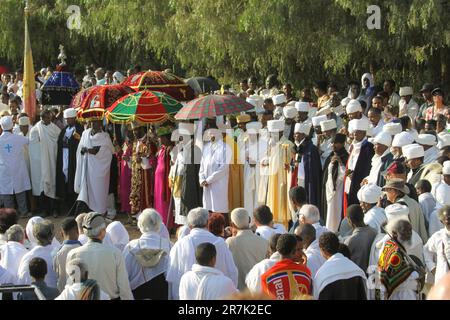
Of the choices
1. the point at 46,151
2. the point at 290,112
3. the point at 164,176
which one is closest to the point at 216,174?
the point at 164,176

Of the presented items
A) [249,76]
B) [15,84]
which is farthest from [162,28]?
[15,84]

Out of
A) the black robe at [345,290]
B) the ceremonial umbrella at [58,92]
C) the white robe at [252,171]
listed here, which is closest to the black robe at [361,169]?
the white robe at [252,171]

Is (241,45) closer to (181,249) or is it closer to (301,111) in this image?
(301,111)

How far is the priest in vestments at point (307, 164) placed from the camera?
13.5 metres

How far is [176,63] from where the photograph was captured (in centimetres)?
2359

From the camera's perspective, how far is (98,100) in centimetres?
1577

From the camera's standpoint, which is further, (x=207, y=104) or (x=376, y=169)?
(x=207, y=104)

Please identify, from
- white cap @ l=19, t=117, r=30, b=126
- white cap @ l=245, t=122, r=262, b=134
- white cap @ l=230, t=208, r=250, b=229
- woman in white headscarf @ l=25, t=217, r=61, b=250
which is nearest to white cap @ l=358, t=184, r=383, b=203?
white cap @ l=230, t=208, r=250, b=229

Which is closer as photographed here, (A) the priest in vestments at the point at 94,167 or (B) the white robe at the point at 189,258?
(B) the white robe at the point at 189,258

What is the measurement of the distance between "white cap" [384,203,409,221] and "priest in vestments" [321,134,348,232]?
3.11 metres

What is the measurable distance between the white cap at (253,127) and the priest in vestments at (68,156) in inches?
126

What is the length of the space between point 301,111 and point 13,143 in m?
4.84

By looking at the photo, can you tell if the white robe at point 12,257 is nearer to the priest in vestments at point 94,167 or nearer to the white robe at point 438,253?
the white robe at point 438,253

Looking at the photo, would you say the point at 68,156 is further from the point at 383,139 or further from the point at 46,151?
the point at 383,139
